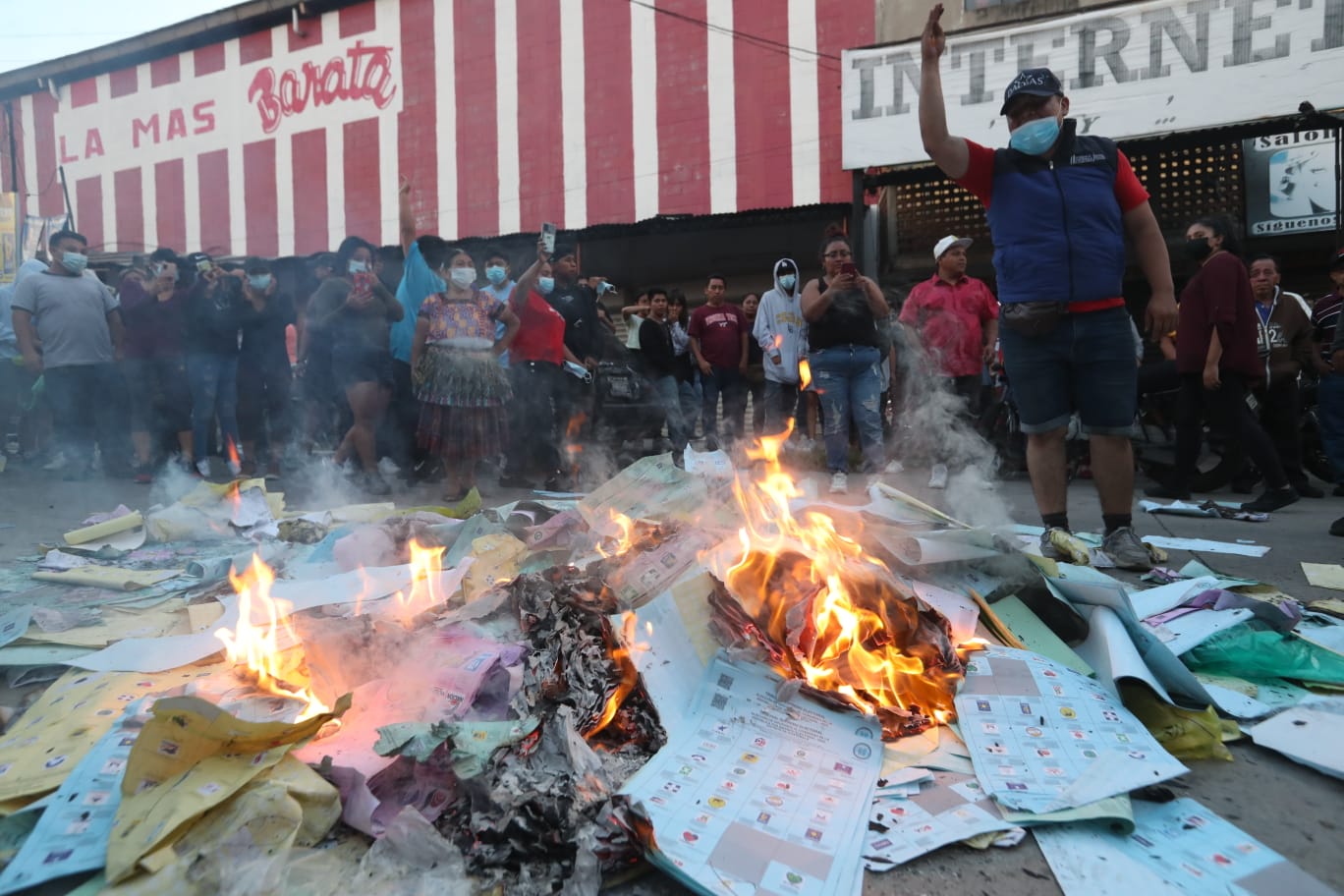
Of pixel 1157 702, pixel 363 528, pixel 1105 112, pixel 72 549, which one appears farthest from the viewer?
pixel 1105 112

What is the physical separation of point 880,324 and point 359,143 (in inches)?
483

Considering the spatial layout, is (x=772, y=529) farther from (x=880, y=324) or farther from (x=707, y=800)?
(x=880, y=324)

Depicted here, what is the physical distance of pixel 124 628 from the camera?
8.10 ft

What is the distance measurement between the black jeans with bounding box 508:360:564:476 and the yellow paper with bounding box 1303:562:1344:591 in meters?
4.54

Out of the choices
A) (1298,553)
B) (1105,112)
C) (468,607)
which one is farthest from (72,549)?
(1105,112)

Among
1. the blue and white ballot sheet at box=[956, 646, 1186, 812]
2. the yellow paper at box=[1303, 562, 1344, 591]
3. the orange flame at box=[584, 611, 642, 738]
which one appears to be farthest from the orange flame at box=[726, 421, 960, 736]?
the yellow paper at box=[1303, 562, 1344, 591]

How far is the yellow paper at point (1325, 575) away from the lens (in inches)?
109

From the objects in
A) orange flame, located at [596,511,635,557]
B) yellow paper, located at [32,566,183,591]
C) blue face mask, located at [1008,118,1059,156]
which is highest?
blue face mask, located at [1008,118,1059,156]

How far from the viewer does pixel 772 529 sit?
7.81 feet

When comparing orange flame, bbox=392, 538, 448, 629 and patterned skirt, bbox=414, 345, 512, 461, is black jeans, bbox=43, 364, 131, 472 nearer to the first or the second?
patterned skirt, bbox=414, 345, 512, 461

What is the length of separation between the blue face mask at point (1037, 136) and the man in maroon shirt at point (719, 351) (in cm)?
411

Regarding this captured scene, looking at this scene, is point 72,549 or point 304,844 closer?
point 304,844

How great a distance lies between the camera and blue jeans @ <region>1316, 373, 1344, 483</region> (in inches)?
163

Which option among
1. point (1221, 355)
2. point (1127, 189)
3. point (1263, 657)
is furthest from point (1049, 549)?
point (1221, 355)
